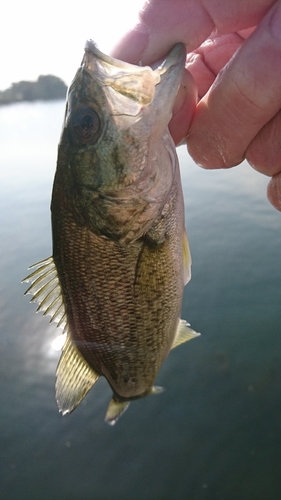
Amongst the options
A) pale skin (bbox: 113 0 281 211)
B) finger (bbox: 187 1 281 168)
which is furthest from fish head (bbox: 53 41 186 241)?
finger (bbox: 187 1 281 168)

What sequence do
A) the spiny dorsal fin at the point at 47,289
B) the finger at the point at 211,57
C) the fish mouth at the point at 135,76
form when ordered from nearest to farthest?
the fish mouth at the point at 135,76
the spiny dorsal fin at the point at 47,289
the finger at the point at 211,57

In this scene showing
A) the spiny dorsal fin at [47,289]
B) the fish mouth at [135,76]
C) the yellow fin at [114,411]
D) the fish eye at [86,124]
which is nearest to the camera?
the fish mouth at [135,76]

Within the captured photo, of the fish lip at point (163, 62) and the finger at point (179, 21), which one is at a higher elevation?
the finger at point (179, 21)

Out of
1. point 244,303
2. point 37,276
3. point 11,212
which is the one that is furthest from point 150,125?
point 11,212

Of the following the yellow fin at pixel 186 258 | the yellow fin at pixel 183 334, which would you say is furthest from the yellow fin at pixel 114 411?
the yellow fin at pixel 186 258

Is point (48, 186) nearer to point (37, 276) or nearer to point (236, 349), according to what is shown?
point (236, 349)

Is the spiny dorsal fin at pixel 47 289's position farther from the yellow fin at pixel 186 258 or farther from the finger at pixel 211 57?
the finger at pixel 211 57

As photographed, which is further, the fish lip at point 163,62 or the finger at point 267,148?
the finger at point 267,148

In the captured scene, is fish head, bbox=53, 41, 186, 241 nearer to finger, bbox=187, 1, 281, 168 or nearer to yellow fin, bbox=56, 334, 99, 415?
finger, bbox=187, 1, 281, 168
